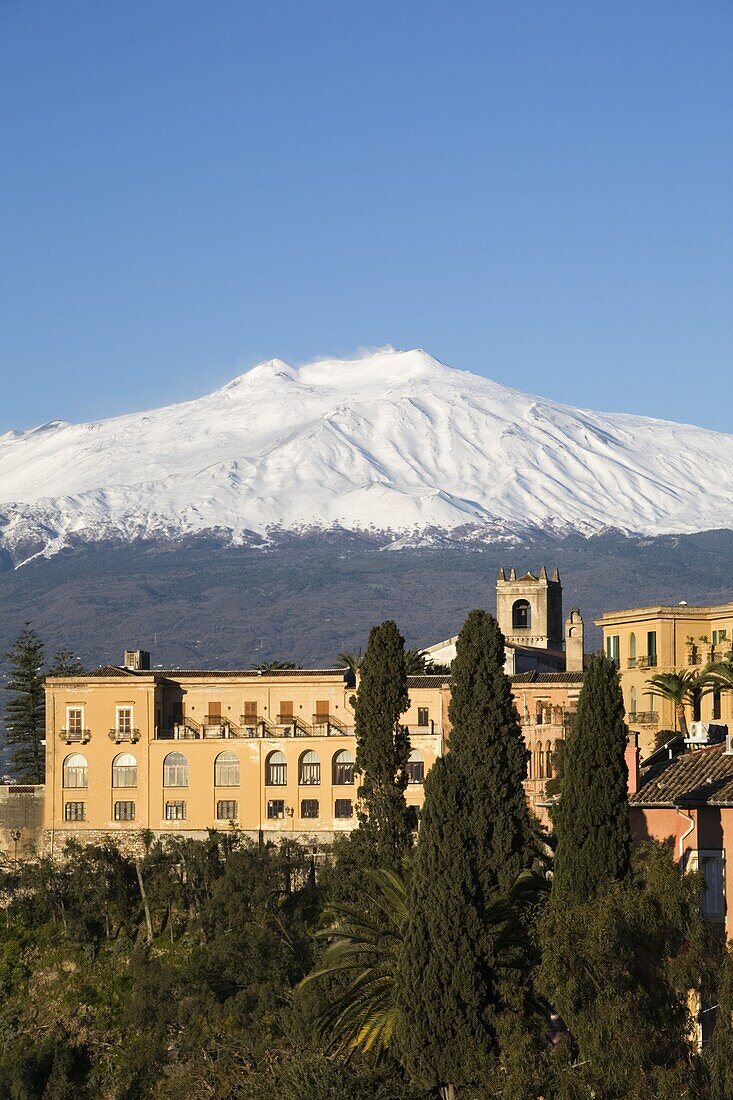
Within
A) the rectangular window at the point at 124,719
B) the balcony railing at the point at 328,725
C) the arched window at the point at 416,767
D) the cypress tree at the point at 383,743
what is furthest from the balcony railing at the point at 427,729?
the rectangular window at the point at 124,719

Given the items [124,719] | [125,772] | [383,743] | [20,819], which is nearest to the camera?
[383,743]

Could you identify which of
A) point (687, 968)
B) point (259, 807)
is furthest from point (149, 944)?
point (687, 968)

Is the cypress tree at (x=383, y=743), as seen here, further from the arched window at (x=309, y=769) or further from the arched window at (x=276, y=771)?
the arched window at (x=276, y=771)

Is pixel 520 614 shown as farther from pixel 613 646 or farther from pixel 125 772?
pixel 125 772

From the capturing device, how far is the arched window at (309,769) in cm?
7888

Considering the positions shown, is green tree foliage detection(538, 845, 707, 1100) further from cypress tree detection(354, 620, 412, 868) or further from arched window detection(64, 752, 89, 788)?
arched window detection(64, 752, 89, 788)

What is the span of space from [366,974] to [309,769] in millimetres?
40468

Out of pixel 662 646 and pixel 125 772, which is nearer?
pixel 125 772

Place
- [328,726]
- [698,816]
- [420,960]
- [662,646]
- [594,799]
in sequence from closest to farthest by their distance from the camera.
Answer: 1. [420,960]
2. [594,799]
3. [698,816]
4. [328,726]
5. [662,646]

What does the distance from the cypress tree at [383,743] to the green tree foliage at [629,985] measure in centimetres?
3357

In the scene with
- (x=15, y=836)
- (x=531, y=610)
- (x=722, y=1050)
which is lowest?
(x=722, y=1050)

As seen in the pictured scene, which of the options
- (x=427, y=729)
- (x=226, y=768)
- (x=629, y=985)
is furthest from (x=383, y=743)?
(x=629, y=985)

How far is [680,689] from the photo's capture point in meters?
72.2

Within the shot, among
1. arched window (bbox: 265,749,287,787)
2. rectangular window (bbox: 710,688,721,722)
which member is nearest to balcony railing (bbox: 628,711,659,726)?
rectangular window (bbox: 710,688,721,722)
